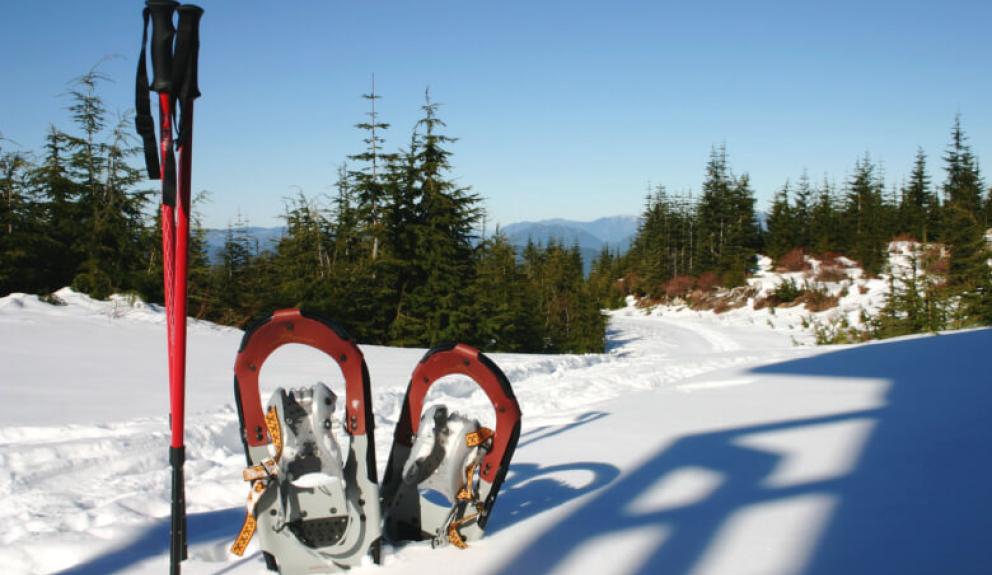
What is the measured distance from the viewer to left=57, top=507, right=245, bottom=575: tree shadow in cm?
244

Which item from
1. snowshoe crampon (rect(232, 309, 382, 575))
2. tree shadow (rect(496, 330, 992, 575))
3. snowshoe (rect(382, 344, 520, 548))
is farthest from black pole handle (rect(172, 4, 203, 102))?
tree shadow (rect(496, 330, 992, 575))

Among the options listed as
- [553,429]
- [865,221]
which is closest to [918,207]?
[865,221]

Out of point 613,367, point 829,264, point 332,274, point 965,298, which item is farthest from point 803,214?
point 613,367

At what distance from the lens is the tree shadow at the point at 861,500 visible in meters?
2.40

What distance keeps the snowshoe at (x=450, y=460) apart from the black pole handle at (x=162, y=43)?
1.41 meters

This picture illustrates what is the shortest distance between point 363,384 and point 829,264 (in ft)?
128

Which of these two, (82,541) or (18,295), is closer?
(82,541)

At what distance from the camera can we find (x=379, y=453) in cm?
461

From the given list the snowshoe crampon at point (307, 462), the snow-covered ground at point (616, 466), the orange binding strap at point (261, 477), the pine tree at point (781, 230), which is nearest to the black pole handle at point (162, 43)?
the snowshoe crampon at point (307, 462)

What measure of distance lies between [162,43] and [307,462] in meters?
1.62

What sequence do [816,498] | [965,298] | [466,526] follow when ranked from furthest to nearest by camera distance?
[965,298]
[816,498]
[466,526]

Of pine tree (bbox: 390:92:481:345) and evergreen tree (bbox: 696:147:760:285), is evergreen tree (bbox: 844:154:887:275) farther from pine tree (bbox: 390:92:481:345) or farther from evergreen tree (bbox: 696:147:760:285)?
pine tree (bbox: 390:92:481:345)

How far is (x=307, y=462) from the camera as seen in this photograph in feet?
8.07

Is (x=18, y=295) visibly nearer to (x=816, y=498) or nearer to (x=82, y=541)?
(x=82, y=541)
